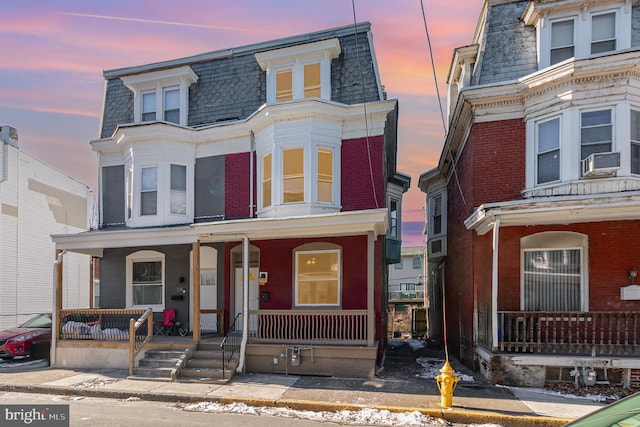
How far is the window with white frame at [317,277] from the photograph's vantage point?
11148mm

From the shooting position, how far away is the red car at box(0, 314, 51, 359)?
1159cm

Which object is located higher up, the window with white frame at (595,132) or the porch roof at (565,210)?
the window with white frame at (595,132)

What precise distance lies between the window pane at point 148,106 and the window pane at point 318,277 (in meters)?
6.90

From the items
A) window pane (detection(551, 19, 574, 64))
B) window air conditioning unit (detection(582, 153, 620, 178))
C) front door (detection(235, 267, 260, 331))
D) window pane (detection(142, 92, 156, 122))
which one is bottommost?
front door (detection(235, 267, 260, 331))

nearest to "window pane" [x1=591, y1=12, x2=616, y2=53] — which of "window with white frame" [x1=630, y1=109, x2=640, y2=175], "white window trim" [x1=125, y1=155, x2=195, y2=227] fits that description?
"window with white frame" [x1=630, y1=109, x2=640, y2=175]

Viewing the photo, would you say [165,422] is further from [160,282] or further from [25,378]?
[160,282]

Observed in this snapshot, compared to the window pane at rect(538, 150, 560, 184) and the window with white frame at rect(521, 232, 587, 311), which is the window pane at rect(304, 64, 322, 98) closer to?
the window pane at rect(538, 150, 560, 184)

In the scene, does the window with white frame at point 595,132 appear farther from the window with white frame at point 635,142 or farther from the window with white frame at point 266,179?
the window with white frame at point 266,179

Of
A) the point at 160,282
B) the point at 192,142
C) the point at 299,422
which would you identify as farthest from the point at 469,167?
the point at 160,282

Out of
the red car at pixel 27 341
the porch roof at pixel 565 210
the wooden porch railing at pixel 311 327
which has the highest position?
the porch roof at pixel 565 210

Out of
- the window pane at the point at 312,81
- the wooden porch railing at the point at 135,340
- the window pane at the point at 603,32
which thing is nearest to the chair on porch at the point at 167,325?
the wooden porch railing at the point at 135,340

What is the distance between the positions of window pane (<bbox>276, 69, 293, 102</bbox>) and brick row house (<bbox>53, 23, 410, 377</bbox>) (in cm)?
4

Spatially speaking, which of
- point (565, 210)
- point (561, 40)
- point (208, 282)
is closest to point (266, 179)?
point (208, 282)

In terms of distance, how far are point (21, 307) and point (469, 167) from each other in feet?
62.6
